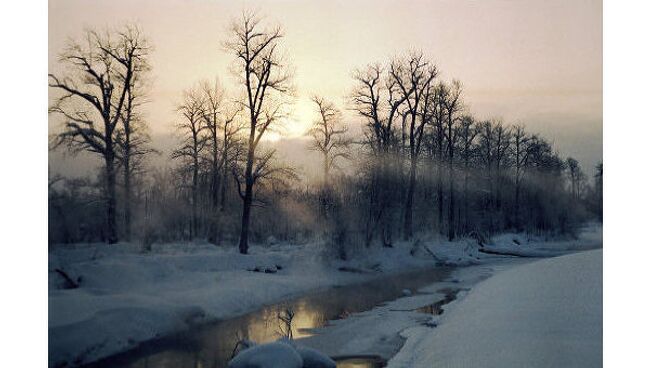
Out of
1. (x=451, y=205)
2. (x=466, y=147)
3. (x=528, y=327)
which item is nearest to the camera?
(x=528, y=327)

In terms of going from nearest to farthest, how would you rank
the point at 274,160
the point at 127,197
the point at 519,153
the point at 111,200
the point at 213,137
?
the point at 111,200 < the point at 127,197 < the point at 213,137 < the point at 274,160 < the point at 519,153

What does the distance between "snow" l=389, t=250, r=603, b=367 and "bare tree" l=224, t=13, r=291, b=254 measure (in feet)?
11.0

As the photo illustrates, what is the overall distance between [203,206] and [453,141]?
4744mm

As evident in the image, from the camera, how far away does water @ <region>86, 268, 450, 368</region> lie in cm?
558

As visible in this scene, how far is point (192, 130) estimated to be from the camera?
22.4ft

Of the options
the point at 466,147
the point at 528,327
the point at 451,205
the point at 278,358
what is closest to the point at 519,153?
the point at 466,147

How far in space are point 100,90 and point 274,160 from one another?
2.57m

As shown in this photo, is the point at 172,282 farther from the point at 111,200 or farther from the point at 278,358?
the point at 278,358

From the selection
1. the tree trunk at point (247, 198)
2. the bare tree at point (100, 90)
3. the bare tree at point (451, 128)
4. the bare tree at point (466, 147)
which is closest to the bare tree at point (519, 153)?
the bare tree at point (466, 147)

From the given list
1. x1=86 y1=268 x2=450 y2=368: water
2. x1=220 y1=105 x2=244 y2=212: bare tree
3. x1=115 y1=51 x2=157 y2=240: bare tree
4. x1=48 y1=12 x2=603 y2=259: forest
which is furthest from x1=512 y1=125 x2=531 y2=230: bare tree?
x1=115 y1=51 x2=157 y2=240: bare tree

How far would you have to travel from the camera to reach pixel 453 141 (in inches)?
383

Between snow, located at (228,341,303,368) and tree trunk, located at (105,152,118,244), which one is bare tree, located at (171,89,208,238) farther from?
snow, located at (228,341,303,368)

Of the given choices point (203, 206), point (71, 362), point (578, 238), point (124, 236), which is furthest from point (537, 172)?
point (71, 362)

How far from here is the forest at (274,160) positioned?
594 centimetres
